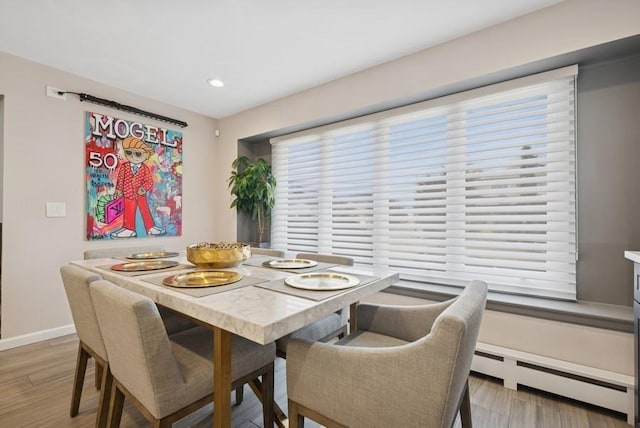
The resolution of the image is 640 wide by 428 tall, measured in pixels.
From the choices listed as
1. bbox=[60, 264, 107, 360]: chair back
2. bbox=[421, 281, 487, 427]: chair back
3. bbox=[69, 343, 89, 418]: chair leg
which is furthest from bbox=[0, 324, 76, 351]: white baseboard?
bbox=[421, 281, 487, 427]: chair back

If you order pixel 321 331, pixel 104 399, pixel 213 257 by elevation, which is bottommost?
pixel 104 399

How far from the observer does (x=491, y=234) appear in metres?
2.24

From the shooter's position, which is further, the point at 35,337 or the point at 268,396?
the point at 35,337

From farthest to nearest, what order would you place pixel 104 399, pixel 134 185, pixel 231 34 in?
pixel 134 185, pixel 231 34, pixel 104 399

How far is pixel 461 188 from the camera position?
7.84 ft

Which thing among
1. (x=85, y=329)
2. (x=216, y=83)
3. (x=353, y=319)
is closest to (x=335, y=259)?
(x=353, y=319)

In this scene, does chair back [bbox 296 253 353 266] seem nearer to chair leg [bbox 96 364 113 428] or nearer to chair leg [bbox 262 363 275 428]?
chair leg [bbox 262 363 275 428]

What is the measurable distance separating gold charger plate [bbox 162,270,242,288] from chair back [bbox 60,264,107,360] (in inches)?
12.7

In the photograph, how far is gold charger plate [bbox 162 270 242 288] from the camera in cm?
128

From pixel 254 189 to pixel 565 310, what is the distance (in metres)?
2.97

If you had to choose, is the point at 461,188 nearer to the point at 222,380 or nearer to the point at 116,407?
the point at 222,380

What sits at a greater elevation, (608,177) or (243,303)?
(608,177)

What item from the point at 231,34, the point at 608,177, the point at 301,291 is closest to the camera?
the point at 301,291

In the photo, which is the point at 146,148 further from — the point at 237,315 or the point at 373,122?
the point at 237,315
